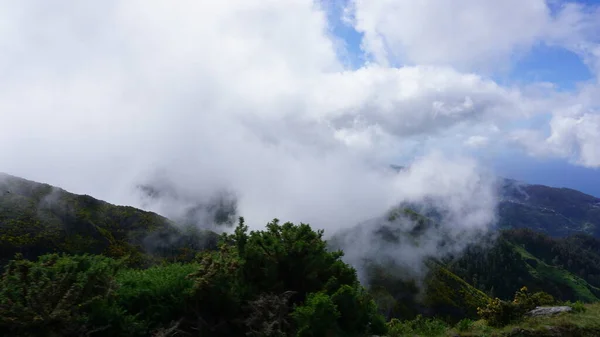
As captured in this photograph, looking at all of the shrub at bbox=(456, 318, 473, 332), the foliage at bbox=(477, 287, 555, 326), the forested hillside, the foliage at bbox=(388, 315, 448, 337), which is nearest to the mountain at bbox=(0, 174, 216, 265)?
the forested hillside

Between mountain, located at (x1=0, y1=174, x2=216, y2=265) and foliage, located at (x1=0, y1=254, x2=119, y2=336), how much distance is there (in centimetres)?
2437

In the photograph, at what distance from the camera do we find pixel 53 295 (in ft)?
22.3

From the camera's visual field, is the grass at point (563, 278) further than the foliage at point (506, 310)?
Yes

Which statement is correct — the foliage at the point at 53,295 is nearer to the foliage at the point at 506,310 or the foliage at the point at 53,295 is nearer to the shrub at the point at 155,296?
the shrub at the point at 155,296

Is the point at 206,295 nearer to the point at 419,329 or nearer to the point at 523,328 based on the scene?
the point at 419,329

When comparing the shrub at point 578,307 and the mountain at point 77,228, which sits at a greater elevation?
the mountain at point 77,228

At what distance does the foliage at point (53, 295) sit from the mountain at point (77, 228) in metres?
24.4

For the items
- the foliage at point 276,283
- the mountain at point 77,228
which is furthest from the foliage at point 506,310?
the mountain at point 77,228

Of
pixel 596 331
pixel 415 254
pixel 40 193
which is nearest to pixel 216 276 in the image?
pixel 596 331

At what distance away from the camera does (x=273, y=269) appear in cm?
935

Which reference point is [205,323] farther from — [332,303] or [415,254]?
[415,254]

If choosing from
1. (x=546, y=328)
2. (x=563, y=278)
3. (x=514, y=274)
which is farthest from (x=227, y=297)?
(x=563, y=278)

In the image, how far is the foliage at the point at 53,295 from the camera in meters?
6.42

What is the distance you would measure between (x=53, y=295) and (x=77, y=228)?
139 ft
